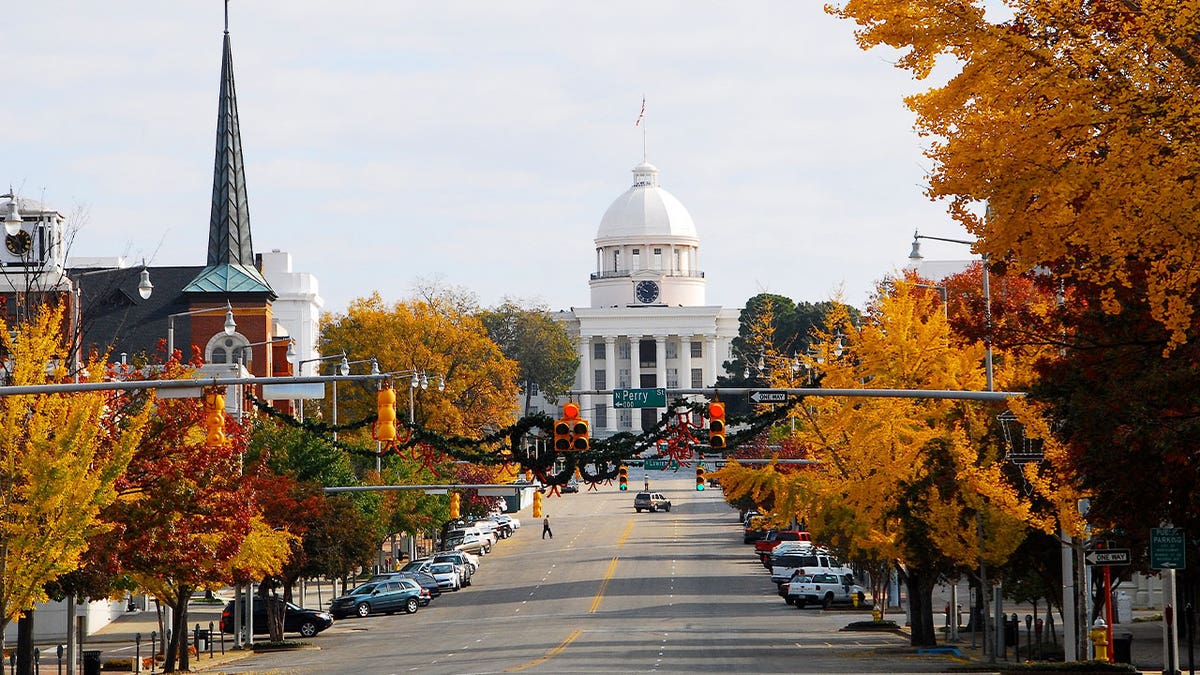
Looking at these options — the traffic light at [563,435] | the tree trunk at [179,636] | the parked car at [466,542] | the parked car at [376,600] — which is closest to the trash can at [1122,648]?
the traffic light at [563,435]

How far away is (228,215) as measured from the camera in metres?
79.8

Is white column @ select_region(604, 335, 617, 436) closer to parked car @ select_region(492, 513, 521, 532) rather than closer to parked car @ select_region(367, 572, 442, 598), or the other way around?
parked car @ select_region(492, 513, 521, 532)

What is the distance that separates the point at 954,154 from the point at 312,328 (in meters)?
126

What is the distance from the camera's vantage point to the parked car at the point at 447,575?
71500 mm

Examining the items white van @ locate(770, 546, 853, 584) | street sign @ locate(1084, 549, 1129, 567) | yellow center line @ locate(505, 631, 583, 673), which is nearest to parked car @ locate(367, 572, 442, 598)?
white van @ locate(770, 546, 853, 584)

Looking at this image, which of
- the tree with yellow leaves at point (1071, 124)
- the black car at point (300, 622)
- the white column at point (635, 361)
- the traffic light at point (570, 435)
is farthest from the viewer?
the white column at point (635, 361)

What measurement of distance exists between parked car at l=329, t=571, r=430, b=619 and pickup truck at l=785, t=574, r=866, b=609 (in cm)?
1344

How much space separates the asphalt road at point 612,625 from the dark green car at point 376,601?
42.7 inches

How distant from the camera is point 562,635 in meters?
48.1

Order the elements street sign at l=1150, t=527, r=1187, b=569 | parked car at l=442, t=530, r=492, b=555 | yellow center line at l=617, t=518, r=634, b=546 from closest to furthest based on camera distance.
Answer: street sign at l=1150, t=527, r=1187, b=569 → parked car at l=442, t=530, r=492, b=555 → yellow center line at l=617, t=518, r=634, b=546

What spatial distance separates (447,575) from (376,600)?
8267 mm

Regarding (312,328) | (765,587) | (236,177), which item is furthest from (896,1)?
(312,328)

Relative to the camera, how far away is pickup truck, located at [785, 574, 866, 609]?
6141 centimetres

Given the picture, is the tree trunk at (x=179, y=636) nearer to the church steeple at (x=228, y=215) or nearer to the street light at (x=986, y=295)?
the street light at (x=986, y=295)
